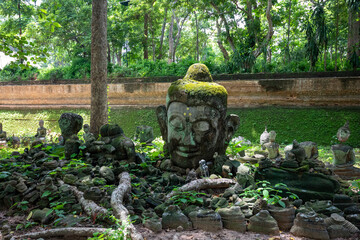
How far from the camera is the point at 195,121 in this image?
13.1ft

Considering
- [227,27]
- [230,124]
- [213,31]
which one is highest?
[213,31]

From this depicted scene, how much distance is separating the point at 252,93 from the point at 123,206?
7187 mm

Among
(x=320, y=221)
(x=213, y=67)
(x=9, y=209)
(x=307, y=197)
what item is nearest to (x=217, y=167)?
(x=307, y=197)

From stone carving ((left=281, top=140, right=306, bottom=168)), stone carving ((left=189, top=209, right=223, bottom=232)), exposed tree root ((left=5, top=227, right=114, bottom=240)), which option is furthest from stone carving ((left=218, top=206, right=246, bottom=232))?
exposed tree root ((left=5, top=227, right=114, bottom=240))

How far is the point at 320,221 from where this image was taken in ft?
8.45

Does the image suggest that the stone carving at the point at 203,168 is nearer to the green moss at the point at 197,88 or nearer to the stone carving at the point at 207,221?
the green moss at the point at 197,88

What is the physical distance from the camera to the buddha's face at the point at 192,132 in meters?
4.02

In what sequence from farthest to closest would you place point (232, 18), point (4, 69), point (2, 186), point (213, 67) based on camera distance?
1. point (4, 69)
2. point (232, 18)
3. point (213, 67)
4. point (2, 186)

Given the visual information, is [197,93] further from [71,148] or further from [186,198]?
[71,148]

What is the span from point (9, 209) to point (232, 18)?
12.2 metres

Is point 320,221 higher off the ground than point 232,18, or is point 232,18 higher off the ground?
point 232,18

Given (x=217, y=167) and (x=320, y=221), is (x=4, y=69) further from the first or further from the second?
(x=320, y=221)

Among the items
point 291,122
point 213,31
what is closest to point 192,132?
point 291,122

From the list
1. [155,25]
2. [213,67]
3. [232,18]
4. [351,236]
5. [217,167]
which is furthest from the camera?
[155,25]
